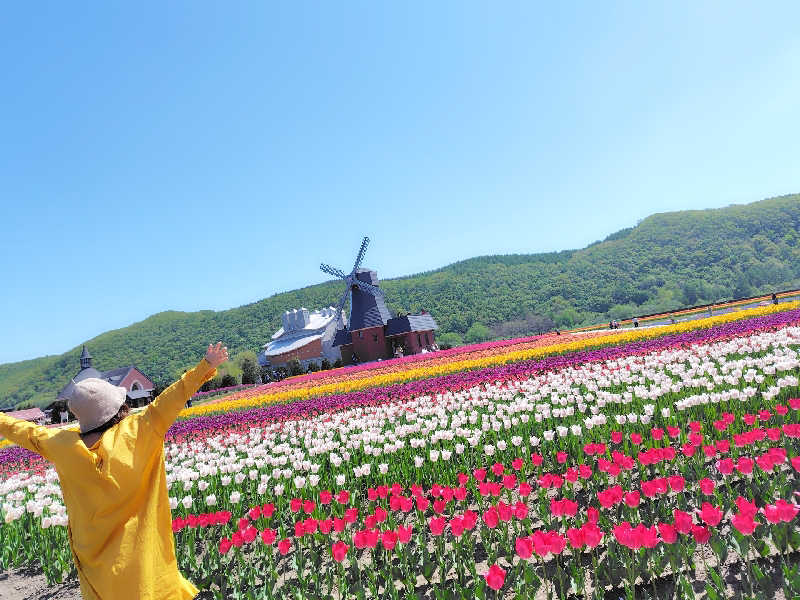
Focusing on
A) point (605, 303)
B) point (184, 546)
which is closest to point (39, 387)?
point (605, 303)

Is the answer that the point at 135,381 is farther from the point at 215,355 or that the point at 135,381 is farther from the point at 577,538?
the point at 577,538

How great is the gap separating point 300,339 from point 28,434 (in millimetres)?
66387

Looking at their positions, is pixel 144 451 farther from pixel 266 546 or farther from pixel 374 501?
pixel 374 501

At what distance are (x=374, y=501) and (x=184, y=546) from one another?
6.39ft

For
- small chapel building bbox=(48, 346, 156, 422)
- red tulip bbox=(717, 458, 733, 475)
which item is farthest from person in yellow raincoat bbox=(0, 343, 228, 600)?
small chapel building bbox=(48, 346, 156, 422)

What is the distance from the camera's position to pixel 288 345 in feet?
223

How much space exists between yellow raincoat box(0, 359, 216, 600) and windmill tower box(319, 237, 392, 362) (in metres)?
38.1

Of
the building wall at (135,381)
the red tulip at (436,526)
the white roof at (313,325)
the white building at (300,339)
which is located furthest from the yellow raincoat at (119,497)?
the white roof at (313,325)

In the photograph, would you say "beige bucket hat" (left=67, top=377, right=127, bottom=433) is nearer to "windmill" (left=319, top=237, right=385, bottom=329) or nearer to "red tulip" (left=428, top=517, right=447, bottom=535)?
"red tulip" (left=428, top=517, right=447, bottom=535)

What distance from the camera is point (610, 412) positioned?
23.1ft

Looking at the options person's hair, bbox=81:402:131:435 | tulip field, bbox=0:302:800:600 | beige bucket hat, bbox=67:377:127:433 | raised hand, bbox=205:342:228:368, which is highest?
raised hand, bbox=205:342:228:368

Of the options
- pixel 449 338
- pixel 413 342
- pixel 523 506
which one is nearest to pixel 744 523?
pixel 523 506

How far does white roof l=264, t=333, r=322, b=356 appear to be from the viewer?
66250 mm

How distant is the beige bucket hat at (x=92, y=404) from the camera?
272 cm
